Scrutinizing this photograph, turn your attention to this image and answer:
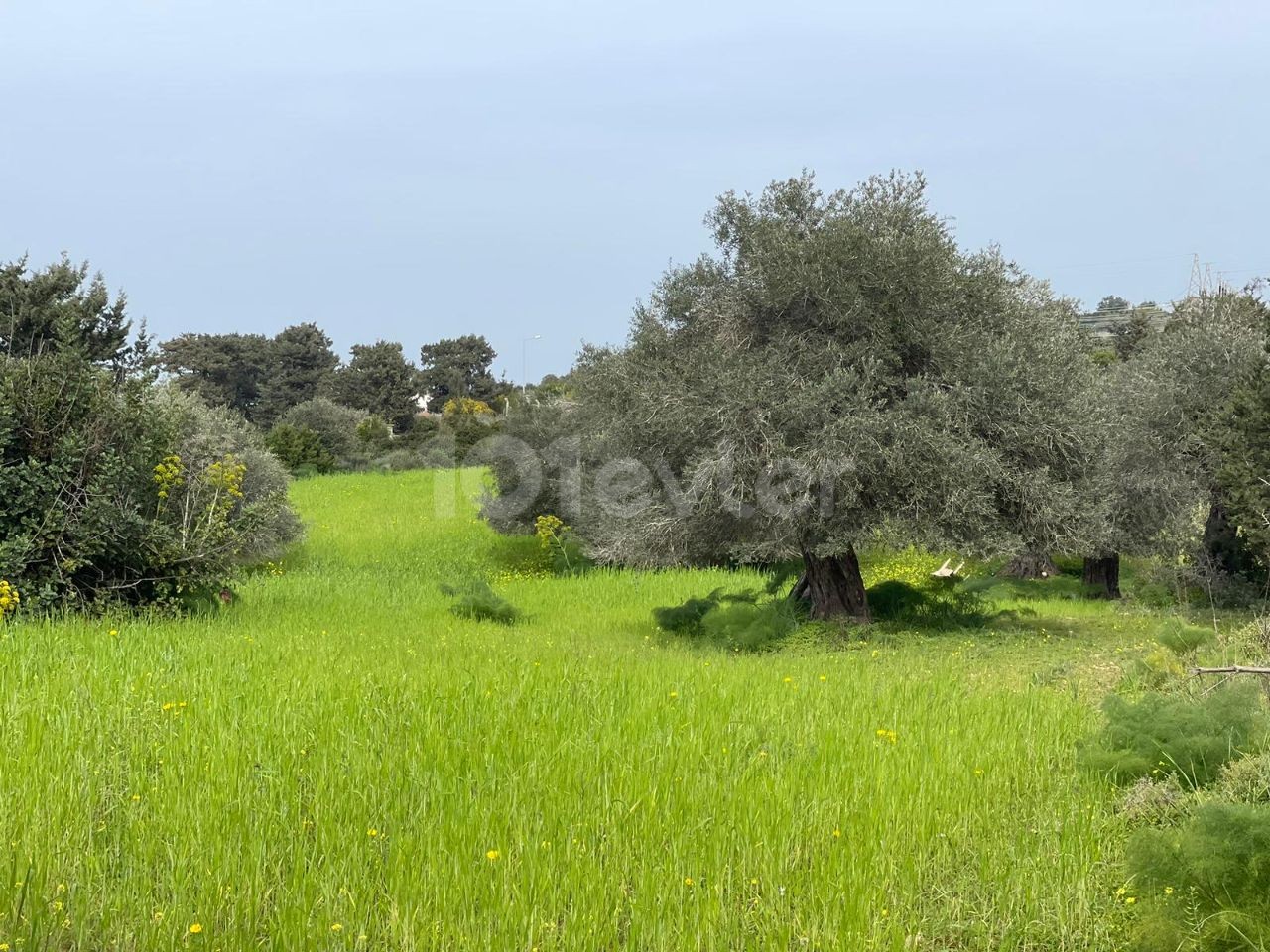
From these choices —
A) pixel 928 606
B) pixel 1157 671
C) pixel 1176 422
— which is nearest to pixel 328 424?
pixel 1176 422

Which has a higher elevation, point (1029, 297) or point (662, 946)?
point (1029, 297)

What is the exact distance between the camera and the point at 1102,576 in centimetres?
2656

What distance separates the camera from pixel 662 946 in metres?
4.39

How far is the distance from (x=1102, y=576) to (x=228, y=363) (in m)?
71.6

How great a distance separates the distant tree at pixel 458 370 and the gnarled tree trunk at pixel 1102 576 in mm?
67206

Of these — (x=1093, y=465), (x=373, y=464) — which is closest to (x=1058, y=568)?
(x=1093, y=465)

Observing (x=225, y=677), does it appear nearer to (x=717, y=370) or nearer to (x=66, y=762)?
(x=66, y=762)

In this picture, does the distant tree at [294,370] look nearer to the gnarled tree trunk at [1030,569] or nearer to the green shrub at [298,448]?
the green shrub at [298,448]

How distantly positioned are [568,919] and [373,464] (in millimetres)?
57117

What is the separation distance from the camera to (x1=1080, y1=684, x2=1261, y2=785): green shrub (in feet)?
20.7

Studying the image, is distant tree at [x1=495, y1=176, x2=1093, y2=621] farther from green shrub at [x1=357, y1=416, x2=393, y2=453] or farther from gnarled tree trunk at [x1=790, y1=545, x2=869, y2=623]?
green shrub at [x1=357, y1=416, x2=393, y2=453]

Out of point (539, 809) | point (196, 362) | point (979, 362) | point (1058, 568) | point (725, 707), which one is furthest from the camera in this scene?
point (196, 362)

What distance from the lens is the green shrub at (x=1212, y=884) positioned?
14.3 ft

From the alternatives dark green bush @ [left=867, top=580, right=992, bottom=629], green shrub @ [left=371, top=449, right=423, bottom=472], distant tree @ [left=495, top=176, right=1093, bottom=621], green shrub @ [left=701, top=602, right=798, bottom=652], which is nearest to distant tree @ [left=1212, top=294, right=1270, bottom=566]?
distant tree @ [left=495, top=176, right=1093, bottom=621]
